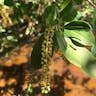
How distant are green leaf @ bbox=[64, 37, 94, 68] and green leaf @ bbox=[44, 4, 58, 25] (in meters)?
0.11

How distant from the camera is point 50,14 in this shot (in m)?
1.09

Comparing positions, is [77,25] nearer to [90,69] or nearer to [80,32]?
[80,32]

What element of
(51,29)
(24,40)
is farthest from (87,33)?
(24,40)

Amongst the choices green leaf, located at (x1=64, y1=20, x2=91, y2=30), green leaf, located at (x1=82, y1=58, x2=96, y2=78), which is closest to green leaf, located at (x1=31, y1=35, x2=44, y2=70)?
green leaf, located at (x1=64, y1=20, x2=91, y2=30)

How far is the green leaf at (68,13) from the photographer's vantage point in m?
1.20

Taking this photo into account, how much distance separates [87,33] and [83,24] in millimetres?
35

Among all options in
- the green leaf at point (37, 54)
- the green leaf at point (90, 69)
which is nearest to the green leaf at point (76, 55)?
the green leaf at point (90, 69)

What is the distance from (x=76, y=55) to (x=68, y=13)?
16 cm

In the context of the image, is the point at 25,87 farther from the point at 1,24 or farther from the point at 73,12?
the point at 73,12

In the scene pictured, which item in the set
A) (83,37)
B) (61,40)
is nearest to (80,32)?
(83,37)

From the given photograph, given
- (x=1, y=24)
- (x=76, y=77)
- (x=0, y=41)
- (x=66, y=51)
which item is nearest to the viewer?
(x=66, y=51)

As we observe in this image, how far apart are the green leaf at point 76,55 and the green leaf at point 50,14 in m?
0.11

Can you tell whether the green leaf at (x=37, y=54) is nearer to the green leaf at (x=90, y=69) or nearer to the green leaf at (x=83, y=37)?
the green leaf at (x=83, y=37)

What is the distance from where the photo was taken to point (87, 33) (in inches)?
47.1
